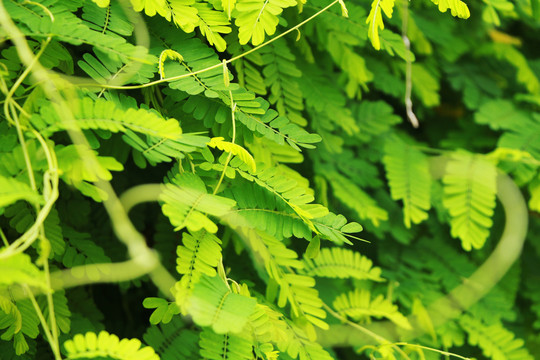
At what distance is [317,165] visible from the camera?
3.83 feet

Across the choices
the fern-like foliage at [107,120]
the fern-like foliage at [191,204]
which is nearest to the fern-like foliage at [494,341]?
the fern-like foliage at [191,204]

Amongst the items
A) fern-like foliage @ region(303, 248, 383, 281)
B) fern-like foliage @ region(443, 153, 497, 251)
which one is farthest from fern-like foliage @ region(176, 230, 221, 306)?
fern-like foliage @ region(443, 153, 497, 251)

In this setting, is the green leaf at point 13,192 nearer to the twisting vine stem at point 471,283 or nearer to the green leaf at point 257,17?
the green leaf at point 257,17

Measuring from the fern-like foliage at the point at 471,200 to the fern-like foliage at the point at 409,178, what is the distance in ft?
0.20

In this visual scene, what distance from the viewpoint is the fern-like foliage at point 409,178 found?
114 centimetres

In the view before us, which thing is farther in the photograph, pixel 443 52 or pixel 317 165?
pixel 443 52

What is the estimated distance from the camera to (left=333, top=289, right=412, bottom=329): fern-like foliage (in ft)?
3.33

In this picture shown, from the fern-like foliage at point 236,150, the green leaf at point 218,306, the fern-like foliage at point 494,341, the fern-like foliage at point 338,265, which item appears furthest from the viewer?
the fern-like foliage at point 494,341

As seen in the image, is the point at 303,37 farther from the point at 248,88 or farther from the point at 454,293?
the point at 454,293

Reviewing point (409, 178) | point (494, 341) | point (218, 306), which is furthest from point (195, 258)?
point (494, 341)

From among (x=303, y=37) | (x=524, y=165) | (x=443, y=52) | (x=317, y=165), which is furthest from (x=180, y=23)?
(x=443, y=52)

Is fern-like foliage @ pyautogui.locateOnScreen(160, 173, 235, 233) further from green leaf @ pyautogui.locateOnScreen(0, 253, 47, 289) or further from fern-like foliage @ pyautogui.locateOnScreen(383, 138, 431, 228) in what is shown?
fern-like foliage @ pyautogui.locateOnScreen(383, 138, 431, 228)

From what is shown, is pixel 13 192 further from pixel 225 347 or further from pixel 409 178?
pixel 409 178

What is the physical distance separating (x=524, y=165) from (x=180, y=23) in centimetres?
95
